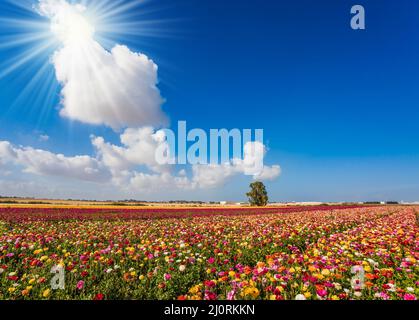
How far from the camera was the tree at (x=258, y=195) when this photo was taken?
70.6 meters

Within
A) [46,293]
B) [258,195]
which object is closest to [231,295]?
[46,293]

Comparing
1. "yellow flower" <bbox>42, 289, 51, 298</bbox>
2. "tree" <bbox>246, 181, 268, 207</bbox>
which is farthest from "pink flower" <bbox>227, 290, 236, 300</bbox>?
"tree" <bbox>246, 181, 268, 207</bbox>

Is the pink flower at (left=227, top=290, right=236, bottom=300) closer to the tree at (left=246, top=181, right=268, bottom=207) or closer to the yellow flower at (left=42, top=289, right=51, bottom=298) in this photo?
the yellow flower at (left=42, top=289, right=51, bottom=298)

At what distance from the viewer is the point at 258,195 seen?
70.9 meters

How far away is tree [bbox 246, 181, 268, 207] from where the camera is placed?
232ft

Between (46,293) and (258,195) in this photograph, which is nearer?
(46,293)

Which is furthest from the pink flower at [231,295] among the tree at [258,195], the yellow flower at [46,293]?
the tree at [258,195]

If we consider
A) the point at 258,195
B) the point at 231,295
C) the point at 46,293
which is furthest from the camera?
the point at 258,195

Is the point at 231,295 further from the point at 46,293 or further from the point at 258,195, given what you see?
the point at 258,195

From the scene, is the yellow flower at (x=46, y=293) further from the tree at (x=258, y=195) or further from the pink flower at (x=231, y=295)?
the tree at (x=258, y=195)

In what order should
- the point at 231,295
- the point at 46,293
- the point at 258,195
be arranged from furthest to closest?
the point at 258,195 → the point at 46,293 → the point at 231,295
